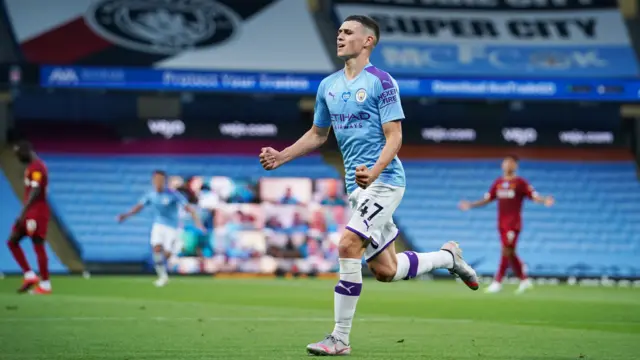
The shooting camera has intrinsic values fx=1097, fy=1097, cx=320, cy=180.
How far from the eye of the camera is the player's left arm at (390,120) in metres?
8.15

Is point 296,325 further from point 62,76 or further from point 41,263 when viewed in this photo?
point 62,76

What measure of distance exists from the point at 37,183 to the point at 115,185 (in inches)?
540

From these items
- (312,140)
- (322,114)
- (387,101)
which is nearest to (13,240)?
(312,140)

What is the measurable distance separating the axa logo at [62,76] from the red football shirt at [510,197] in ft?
42.0

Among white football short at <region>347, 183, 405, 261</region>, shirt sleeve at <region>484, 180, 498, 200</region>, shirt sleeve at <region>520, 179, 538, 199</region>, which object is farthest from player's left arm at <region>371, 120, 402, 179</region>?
shirt sleeve at <region>520, 179, 538, 199</region>

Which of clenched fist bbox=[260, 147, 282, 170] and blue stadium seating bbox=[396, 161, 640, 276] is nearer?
clenched fist bbox=[260, 147, 282, 170]

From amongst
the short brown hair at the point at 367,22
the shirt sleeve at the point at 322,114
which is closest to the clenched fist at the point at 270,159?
the shirt sleeve at the point at 322,114

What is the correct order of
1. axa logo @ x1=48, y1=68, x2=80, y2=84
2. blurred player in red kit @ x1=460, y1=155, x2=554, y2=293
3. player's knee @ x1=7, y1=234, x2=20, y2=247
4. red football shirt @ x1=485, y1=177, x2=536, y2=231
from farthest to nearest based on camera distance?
1. axa logo @ x1=48, y1=68, x2=80, y2=84
2. red football shirt @ x1=485, y1=177, x2=536, y2=231
3. blurred player in red kit @ x1=460, y1=155, x2=554, y2=293
4. player's knee @ x1=7, y1=234, x2=20, y2=247

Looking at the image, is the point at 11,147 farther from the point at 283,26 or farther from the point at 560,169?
the point at 560,169

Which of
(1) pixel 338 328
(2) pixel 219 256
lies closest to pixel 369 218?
(1) pixel 338 328

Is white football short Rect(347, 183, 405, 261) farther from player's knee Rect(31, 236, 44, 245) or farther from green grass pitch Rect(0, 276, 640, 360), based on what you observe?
player's knee Rect(31, 236, 44, 245)

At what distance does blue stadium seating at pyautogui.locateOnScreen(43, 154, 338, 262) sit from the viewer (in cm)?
2923

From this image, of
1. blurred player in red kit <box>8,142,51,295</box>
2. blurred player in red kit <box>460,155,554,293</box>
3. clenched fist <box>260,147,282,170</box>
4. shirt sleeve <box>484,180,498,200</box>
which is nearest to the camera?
clenched fist <box>260,147,282,170</box>

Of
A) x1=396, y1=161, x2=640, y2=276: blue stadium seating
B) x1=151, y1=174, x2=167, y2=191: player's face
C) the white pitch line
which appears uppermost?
x1=151, y1=174, x2=167, y2=191: player's face
